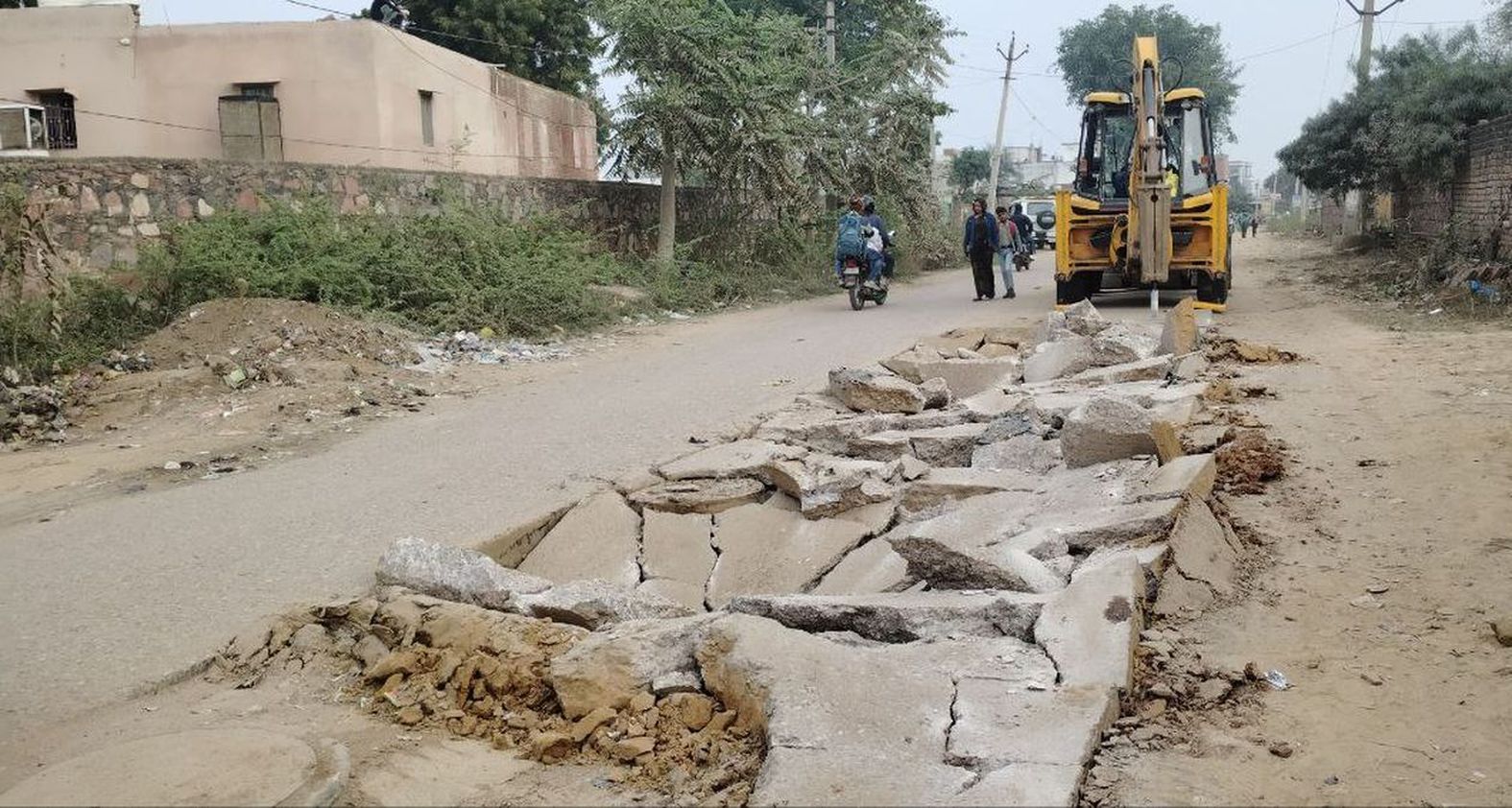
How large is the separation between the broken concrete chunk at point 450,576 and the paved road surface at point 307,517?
46 centimetres

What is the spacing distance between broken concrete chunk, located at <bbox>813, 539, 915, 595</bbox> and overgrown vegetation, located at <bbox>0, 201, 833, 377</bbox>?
297 inches

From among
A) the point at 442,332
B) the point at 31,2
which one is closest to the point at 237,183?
the point at 442,332

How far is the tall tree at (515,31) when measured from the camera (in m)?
27.4

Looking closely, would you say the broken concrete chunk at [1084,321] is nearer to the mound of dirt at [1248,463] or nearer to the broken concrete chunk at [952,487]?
the mound of dirt at [1248,463]

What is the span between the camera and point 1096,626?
12.7 feet

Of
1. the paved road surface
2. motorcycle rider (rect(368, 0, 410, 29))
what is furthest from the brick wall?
motorcycle rider (rect(368, 0, 410, 29))

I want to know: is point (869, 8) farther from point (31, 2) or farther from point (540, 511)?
point (540, 511)

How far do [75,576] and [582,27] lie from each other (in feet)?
87.4

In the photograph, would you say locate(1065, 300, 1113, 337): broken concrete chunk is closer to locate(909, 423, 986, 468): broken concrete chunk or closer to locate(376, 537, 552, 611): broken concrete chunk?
locate(909, 423, 986, 468): broken concrete chunk

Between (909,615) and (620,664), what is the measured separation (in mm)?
1006

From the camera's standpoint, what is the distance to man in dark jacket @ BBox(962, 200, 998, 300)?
1761 cm

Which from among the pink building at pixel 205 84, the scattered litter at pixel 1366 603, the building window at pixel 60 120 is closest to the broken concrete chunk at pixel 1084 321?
the scattered litter at pixel 1366 603

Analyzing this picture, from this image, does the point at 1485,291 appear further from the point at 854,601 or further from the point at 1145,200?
the point at 854,601

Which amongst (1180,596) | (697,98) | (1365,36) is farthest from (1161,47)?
(1180,596)
